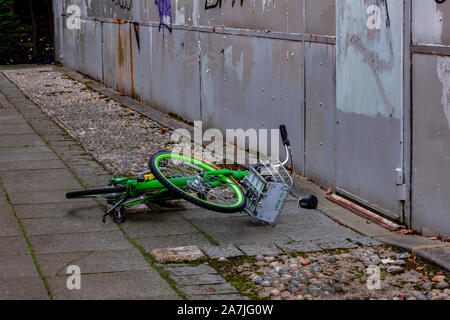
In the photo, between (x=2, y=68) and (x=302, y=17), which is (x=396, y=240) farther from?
(x=2, y=68)

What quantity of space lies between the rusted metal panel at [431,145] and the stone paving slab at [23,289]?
3057 mm

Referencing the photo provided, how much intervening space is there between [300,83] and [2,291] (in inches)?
174

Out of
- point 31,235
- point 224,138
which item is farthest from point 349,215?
point 224,138

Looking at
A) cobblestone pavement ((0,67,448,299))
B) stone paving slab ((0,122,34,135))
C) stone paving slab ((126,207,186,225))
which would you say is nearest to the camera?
cobblestone pavement ((0,67,448,299))

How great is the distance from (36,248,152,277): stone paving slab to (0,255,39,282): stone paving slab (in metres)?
0.07

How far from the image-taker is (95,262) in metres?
5.73

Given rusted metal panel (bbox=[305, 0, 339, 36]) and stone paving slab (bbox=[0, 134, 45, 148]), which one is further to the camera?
stone paving slab (bbox=[0, 134, 45, 148])

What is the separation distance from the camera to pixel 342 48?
24.4 ft

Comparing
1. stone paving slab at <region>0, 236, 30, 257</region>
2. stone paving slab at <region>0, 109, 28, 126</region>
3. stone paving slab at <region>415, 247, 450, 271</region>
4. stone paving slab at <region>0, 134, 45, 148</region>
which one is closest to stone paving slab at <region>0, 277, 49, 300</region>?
stone paving slab at <region>0, 236, 30, 257</region>

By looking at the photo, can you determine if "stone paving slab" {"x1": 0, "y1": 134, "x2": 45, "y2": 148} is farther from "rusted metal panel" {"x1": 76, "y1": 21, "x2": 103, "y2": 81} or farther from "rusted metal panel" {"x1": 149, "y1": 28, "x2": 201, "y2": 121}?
"rusted metal panel" {"x1": 76, "y1": 21, "x2": 103, "y2": 81}

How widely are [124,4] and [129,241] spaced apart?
1070 centimetres

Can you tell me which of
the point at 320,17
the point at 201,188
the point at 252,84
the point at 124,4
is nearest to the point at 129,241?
the point at 201,188

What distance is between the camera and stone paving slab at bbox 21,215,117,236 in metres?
6.58

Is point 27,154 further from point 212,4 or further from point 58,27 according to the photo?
point 58,27
